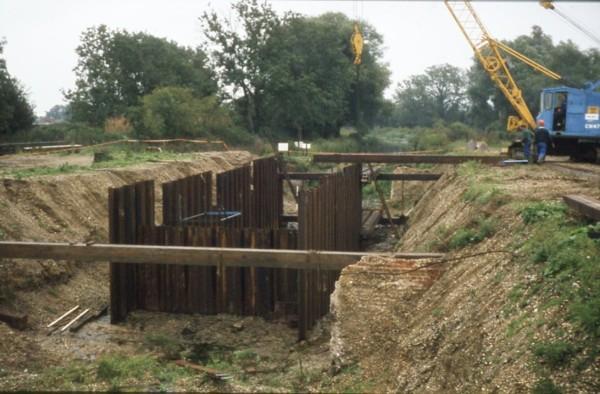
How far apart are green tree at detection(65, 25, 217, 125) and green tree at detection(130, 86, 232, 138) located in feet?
21.4

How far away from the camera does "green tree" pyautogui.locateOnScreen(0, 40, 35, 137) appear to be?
33375mm

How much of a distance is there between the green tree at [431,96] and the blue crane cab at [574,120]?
2917 inches

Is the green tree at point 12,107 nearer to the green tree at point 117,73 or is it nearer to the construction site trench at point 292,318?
the green tree at point 117,73

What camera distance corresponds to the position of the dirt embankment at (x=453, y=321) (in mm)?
6457

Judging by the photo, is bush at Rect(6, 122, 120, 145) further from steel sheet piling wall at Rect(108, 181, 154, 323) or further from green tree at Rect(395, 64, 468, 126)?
green tree at Rect(395, 64, 468, 126)

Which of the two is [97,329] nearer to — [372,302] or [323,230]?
[323,230]

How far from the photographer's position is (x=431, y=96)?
102 metres

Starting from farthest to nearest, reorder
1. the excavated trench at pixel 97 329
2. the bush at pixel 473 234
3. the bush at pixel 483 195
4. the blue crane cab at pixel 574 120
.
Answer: the blue crane cab at pixel 574 120
the bush at pixel 483 195
the bush at pixel 473 234
the excavated trench at pixel 97 329

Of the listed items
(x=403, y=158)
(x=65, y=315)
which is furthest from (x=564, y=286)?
(x=403, y=158)

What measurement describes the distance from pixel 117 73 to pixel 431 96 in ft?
212

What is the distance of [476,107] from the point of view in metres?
65.7

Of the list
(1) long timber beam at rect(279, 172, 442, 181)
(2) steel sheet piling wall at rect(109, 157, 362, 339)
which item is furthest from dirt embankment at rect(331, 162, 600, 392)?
(1) long timber beam at rect(279, 172, 442, 181)

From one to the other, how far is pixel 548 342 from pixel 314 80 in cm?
4708

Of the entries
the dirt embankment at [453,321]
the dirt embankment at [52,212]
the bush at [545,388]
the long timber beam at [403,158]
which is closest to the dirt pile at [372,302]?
the dirt embankment at [453,321]
